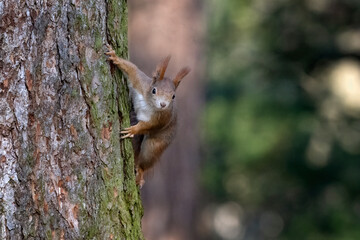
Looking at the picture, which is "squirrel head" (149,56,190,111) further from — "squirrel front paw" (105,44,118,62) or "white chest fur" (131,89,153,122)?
"squirrel front paw" (105,44,118,62)

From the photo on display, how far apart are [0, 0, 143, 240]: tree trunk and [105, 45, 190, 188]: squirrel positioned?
0.95 ft

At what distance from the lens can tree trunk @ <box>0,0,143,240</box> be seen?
74.9 inches

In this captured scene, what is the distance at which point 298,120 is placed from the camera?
759 cm

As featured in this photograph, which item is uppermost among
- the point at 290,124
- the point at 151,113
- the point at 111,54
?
the point at 290,124

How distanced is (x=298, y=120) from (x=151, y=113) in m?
5.26

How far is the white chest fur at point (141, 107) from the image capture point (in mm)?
2508

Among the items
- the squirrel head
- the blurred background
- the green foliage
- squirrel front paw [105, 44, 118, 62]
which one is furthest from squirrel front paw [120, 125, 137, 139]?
the green foliage

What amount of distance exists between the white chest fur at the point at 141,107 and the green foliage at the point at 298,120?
16.4 ft

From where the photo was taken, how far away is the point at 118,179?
2131 millimetres

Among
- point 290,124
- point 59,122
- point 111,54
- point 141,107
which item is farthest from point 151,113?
point 290,124

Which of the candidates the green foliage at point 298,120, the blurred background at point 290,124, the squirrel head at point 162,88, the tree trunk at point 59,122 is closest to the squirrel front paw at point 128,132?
the tree trunk at point 59,122

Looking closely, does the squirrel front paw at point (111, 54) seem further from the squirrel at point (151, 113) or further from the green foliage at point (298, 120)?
the green foliage at point (298, 120)

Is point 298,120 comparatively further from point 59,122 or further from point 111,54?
point 59,122

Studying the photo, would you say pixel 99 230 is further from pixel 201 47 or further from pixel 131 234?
pixel 201 47
